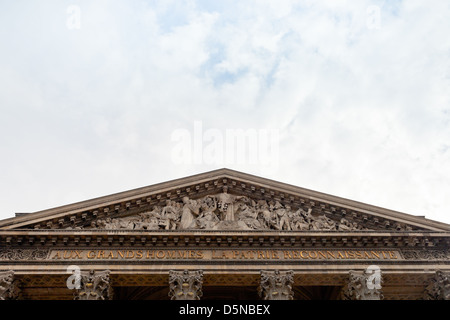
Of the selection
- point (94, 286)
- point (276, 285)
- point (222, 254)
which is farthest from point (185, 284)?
point (276, 285)

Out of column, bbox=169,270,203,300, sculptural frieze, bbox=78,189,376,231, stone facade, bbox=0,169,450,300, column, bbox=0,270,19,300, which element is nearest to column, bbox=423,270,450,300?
stone facade, bbox=0,169,450,300

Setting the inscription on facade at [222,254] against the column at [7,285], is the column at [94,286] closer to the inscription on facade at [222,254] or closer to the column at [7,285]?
the inscription on facade at [222,254]

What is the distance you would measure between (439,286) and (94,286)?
47.1ft

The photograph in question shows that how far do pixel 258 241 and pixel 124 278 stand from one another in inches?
235

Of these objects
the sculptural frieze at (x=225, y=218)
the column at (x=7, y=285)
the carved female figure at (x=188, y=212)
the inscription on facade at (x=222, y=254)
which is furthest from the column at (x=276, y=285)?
the column at (x=7, y=285)

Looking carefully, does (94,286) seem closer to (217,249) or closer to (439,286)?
(217,249)

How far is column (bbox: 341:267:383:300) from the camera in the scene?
53.5 feet

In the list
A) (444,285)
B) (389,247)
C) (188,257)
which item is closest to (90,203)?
(188,257)

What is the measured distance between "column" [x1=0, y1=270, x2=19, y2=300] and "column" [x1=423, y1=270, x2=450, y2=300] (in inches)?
694

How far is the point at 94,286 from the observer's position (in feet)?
52.2

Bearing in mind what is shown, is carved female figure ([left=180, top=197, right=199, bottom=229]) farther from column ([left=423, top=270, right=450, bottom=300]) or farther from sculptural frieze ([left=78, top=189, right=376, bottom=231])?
column ([left=423, top=270, right=450, bottom=300])

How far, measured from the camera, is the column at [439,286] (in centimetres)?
1667

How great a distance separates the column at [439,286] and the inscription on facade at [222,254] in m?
1.59
